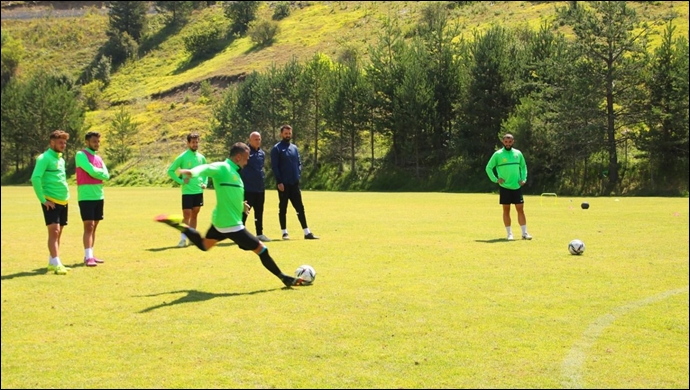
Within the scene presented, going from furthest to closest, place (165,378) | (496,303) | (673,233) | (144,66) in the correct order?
(144,66)
(673,233)
(496,303)
(165,378)

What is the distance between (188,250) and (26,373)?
30.6 feet

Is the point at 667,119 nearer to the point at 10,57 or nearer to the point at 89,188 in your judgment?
the point at 89,188

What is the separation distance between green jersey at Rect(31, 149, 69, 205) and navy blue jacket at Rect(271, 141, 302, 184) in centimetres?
568

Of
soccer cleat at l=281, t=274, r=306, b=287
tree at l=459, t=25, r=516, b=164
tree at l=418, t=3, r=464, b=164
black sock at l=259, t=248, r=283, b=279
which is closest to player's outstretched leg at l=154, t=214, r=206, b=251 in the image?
black sock at l=259, t=248, r=283, b=279

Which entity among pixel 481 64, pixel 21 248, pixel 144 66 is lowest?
pixel 21 248

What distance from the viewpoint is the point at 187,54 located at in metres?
146

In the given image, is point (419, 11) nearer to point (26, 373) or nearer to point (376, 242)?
point (376, 242)

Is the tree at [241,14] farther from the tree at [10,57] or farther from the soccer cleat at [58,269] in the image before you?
the soccer cleat at [58,269]

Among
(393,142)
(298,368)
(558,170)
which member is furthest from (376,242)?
(393,142)

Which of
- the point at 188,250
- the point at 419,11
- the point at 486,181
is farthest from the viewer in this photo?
the point at 419,11

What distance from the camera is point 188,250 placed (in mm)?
16031

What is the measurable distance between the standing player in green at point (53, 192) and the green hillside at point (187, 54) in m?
68.7

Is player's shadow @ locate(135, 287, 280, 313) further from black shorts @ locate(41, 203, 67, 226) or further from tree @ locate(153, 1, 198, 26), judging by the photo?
tree @ locate(153, 1, 198, 26)

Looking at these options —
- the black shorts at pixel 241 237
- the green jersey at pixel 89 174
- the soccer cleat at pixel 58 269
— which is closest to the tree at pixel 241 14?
the green jersey at pixel 89 174
